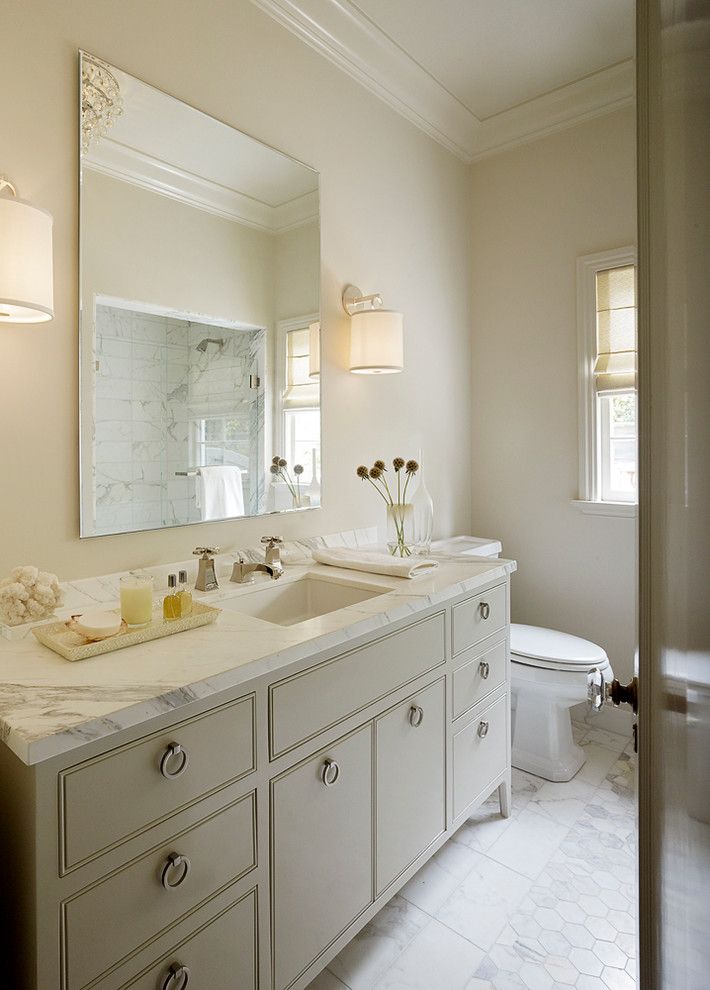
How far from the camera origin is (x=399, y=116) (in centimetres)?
254

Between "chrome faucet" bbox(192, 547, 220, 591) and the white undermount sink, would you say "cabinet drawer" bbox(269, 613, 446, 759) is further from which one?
"chrome faucet" bbox(192, 547, 220, 591)

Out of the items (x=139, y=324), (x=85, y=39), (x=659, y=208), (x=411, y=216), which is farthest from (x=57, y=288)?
(x=411, y=216)

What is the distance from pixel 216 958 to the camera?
1.08 metres

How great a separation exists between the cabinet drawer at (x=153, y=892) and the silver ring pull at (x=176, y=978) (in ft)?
0.28

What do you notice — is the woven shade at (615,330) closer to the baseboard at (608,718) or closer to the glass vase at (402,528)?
the glass vase at (402,528)

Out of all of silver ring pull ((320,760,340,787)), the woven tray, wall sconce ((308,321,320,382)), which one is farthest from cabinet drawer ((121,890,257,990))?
wall sconce ((308,321,320,382))

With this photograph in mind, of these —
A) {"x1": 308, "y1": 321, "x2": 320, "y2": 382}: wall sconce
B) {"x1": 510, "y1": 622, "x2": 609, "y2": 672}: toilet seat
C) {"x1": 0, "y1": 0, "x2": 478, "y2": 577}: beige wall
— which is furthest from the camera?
{"x1": 510, "y1": 622, "x2": 609, "y2": 672}: toilet seat

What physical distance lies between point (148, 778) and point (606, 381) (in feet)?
8.20

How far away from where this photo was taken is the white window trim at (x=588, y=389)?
2.66 m

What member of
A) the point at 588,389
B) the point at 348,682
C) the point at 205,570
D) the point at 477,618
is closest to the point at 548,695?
the point at 477,618

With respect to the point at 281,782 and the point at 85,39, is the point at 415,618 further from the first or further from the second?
the point at 85,39

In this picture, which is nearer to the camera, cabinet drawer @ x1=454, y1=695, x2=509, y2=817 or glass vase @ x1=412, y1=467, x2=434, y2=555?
cabinet drawer @ x1=454, y1=695, x2=509, y2=817

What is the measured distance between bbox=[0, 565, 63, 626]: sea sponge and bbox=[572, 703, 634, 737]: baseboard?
7.63 feet

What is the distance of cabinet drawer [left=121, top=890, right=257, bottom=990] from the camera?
99 cm
